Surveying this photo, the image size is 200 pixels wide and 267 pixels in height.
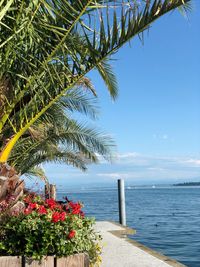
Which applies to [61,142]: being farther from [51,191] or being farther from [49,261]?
[49,261]

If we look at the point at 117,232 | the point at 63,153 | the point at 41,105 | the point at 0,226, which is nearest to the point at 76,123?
the point at 63,153

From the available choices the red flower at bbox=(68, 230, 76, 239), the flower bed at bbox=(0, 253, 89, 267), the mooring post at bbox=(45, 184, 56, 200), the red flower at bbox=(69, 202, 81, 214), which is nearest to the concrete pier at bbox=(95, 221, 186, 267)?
the red flower at bbox=(69, 202, 81, 214)

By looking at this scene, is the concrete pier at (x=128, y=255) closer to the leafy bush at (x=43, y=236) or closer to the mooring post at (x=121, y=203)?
the leafy bush at (x=43, y=236)

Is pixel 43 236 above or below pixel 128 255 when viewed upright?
above

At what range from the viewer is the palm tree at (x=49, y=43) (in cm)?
759

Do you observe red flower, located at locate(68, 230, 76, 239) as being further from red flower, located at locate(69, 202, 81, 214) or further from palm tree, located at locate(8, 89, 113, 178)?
palm tree, located at locate(8, 89, 113, 178)

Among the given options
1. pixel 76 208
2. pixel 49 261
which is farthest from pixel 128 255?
pixel 49 261

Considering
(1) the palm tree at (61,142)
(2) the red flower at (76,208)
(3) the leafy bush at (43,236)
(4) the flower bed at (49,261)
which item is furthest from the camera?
(1) the palm tree at (61,142)

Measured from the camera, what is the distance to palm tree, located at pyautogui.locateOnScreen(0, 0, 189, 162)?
759 centimetres

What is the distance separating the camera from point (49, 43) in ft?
29.3

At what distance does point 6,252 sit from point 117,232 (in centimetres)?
661

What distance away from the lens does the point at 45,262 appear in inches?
293

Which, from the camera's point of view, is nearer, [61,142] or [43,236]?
[43,236]

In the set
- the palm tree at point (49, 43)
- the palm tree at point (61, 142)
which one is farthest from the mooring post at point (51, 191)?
the palm tree at point (49, 43)
